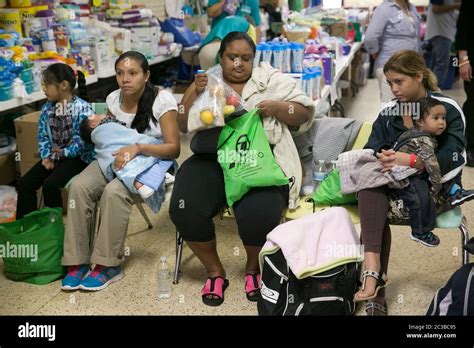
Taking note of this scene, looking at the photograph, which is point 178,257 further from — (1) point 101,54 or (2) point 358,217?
(1) point 101,54

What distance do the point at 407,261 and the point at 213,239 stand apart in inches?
43.0

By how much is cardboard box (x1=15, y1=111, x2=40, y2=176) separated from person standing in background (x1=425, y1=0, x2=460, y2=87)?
16.1ft

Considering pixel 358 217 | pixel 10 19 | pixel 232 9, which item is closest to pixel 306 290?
pixel 358 217

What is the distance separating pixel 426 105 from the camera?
2.48 m

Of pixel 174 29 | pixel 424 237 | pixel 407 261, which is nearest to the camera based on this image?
pixel 424 237

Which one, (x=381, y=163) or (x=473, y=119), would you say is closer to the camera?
(x=381, y=163)

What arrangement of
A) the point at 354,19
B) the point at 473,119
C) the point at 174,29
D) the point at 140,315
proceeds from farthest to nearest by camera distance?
the point at 354,19, the point at 174,29, the point at 473,119, the point at 140,315

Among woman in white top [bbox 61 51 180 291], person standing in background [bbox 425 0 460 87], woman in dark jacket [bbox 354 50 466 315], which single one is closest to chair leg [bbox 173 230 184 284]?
woman in white top [bbox 61 51 180 291]

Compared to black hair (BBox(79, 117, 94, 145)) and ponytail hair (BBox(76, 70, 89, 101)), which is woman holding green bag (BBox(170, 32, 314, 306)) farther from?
ponytail hair (BBox(76, 70, 89, 101))

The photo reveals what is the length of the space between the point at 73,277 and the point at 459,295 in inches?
71.5

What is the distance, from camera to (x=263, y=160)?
104 inches

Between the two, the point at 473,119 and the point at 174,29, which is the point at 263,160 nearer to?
the point at 473,119

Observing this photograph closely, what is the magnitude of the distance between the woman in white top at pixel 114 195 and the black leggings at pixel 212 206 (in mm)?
249
